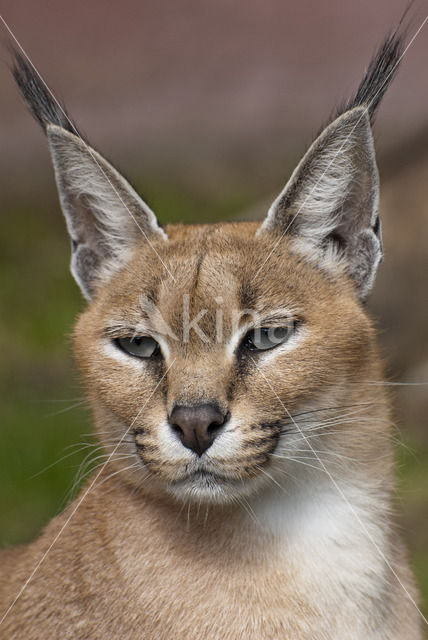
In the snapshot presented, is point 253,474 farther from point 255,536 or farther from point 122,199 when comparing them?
point 122,199

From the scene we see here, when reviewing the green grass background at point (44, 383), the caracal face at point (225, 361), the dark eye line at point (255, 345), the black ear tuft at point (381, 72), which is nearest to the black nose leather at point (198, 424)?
the caracal face at point (225, 361)

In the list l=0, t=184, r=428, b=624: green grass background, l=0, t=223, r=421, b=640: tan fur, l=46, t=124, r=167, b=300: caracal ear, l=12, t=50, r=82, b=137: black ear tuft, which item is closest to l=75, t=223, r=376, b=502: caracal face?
l=0, t=223, r=421, b=640: tan fur

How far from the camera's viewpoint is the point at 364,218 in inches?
141

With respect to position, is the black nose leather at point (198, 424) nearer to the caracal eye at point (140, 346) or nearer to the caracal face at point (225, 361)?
the caracal face at point (225, 361)

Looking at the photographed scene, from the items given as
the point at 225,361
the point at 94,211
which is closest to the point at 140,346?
the point at 225,361

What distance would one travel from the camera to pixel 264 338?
335 centimetres

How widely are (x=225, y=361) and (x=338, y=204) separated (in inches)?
32.9

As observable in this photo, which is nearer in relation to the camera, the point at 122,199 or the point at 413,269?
the point at 122,199

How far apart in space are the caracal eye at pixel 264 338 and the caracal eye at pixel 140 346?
0.35 metres

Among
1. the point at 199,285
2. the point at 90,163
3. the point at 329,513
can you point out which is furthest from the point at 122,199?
the point at 329,513

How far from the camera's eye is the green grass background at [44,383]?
6391 mm

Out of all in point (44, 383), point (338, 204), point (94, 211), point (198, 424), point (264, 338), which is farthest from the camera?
point (44, 383)

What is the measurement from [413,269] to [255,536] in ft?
16.2

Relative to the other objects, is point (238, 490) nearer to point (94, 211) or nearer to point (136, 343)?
point (136, 343)
